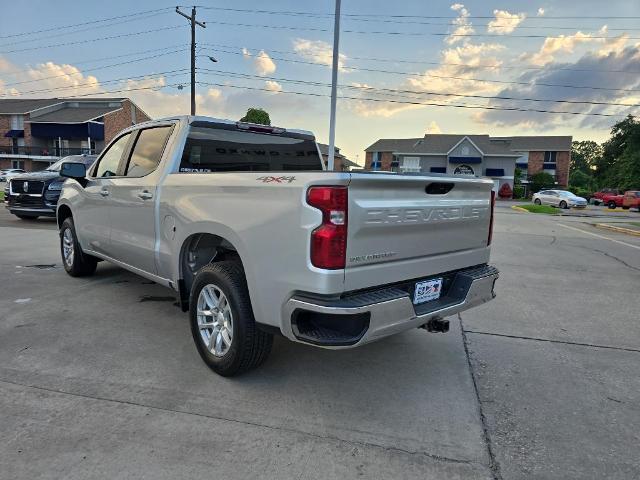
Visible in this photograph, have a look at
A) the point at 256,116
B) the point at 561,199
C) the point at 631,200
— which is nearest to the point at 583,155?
the point at 631,200

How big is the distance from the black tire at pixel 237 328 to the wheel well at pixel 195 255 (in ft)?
1.16

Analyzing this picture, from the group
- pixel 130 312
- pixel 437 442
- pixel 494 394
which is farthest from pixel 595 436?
pixel 130 312

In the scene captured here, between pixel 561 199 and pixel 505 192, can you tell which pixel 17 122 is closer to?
pixel 505 192

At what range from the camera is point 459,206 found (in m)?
3.45

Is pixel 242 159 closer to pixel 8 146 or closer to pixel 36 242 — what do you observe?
pixel 36 242

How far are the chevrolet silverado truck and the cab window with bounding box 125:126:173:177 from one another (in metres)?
0.02

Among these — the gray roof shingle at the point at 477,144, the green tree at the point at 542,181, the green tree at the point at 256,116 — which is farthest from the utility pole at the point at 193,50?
the green tree at the point at 542,181

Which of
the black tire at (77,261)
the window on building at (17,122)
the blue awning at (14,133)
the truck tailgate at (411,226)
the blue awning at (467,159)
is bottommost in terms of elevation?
the black tire at (77,261)

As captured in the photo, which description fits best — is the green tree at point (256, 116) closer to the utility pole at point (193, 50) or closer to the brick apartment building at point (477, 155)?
the utility pole at point (193, 50)

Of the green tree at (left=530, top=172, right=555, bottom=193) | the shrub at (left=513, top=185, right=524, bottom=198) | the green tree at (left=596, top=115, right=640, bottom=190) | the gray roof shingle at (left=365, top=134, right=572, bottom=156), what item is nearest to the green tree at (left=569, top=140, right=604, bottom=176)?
the green tree at (left=596, top=115, right=640, bottom=190)

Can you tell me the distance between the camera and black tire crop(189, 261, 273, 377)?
3111 mm

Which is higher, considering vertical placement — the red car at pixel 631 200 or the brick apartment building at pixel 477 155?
the brick apartment building at pixel 477 155

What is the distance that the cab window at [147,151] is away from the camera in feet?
14.3

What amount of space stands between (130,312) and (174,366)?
157 centimetres
